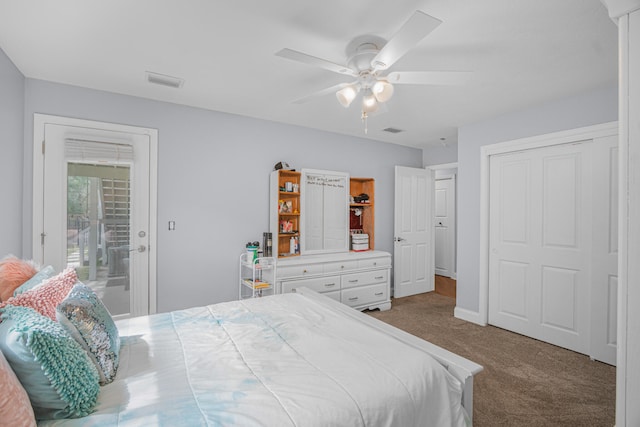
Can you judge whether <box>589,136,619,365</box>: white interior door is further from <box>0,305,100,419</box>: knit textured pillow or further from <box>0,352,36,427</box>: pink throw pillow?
<box>0,352,36,427</box>: pink throw pillow

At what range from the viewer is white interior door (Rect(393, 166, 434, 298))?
485 cm

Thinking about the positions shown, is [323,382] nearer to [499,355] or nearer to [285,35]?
[285,35]

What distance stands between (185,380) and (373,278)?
317 centimetres

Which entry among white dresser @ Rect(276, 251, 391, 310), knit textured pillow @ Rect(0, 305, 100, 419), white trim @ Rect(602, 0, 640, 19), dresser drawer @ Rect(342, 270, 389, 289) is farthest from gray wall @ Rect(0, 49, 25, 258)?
white trim @ Rect(602, 0, 640, 19)

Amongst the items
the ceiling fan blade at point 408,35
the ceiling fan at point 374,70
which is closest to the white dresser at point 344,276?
the ceiling fan at point 374,70

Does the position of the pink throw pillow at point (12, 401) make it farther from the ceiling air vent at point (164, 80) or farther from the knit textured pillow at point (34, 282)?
the ceiling air vent at point (164, 80)

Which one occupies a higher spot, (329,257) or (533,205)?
(533,205)

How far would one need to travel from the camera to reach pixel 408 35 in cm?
155

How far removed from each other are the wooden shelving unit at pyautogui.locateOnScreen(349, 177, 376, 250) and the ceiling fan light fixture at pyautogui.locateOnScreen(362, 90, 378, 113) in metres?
2.25

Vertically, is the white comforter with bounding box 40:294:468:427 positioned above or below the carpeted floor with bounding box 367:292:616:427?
above

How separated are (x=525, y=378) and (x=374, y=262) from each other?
6.76 ft

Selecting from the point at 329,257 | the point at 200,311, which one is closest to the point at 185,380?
the point at 200,311

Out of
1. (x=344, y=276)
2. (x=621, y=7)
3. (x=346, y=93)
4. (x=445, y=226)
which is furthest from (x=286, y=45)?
(x=445, y=226)

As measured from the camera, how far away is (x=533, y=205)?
3.36 m
